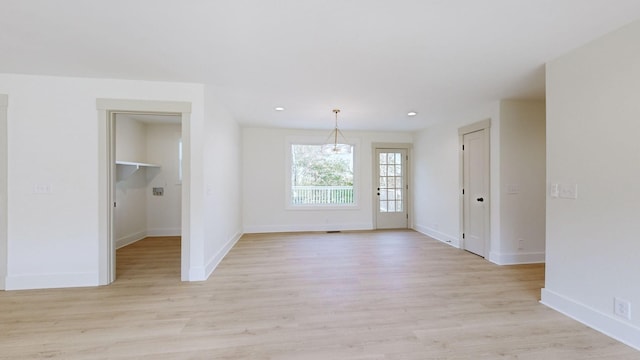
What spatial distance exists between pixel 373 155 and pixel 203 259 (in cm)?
438

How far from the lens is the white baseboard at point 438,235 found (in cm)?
482

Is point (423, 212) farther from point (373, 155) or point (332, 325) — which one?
point (332, 325)

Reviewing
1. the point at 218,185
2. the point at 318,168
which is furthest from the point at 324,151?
the point at 218,185

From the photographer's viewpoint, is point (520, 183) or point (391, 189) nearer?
point (520, 183)

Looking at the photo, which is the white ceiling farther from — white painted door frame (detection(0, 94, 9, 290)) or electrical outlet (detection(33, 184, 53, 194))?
electrical outlet (detection(33, 184, 53, 194))

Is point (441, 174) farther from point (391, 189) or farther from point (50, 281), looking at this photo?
→ point (50, 281)

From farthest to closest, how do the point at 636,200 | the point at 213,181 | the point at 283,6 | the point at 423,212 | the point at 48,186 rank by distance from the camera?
1. the point at 423,212
2. the point at 213,181
3. the point at 48,186
4. the point at 636,200
5. the point at 283,6

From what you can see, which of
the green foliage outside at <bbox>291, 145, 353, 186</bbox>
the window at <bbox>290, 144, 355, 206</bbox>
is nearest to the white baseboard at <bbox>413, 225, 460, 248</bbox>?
the window at <bbox>290, 144, 355, 206</bbox>

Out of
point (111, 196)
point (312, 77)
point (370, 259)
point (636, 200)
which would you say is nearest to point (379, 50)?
point (312, 77)

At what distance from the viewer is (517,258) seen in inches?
149

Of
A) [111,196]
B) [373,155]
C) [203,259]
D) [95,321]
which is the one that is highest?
[373,155]

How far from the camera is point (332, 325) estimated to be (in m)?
2.19

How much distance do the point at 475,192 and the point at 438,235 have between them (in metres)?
1.39

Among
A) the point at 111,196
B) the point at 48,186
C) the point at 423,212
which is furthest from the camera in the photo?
the point at 423,212
